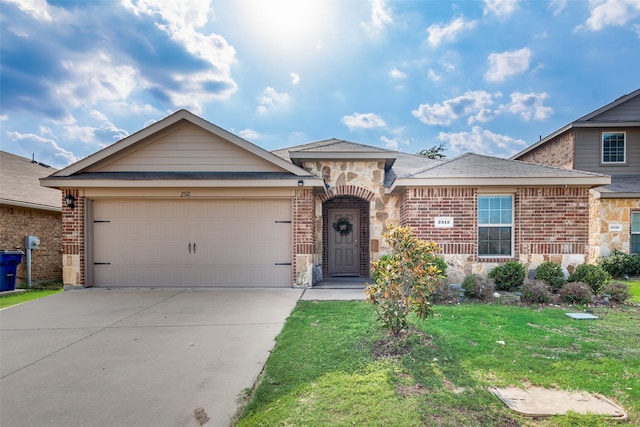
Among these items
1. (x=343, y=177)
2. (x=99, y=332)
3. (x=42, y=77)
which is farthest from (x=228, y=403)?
(x=42, y=77)

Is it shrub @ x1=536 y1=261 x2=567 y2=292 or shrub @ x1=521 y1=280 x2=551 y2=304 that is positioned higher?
shrub @ x1=536 y1=261 x2=567 y2=292

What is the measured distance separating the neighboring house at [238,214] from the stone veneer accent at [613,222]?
4.50m

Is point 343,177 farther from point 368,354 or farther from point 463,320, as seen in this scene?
point 368,354

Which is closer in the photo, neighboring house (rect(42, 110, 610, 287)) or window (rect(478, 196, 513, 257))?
neighboring house (rect(42, 110, 610, 287))

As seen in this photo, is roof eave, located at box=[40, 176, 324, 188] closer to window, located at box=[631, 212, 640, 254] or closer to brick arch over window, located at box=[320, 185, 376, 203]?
brick arch over window, located at box=[320, 185, 376, 203]

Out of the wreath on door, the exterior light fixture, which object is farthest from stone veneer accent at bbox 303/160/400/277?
the exterior light fixture

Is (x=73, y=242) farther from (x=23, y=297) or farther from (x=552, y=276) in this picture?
(x=552, y=276)

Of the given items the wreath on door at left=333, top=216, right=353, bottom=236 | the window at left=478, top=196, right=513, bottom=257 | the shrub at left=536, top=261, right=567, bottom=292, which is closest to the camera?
the shrub at left=536, top=261, right=567, bottom=292

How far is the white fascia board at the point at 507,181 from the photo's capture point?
304 inches

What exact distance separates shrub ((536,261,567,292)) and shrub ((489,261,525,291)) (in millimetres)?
387

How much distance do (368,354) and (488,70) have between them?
14457 millimetres

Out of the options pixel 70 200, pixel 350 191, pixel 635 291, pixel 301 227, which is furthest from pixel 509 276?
pixel 70 200

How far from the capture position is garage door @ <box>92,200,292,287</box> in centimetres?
820

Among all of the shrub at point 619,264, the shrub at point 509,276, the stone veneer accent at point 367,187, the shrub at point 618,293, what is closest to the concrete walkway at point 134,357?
the stone veneer accent at point 367,187
